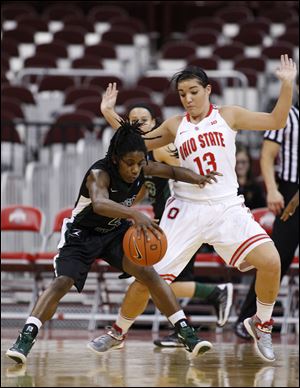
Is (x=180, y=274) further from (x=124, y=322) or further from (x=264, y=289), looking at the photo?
(x=264, y=289)

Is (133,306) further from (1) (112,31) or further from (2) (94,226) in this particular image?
(1) (112,31)

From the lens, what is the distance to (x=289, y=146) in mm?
9062

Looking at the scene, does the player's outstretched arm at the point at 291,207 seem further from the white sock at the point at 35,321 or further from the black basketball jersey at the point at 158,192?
the white sock at the point at 35,321

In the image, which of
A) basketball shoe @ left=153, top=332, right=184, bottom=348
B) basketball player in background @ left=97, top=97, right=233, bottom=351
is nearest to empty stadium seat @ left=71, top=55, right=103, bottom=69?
basketball player in background @ left=97, top=97, right=233, bottom=351

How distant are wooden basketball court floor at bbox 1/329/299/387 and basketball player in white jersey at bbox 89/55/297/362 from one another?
386 mm

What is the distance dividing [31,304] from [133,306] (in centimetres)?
383

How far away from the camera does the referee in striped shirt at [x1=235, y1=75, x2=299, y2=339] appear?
8641 millimetres

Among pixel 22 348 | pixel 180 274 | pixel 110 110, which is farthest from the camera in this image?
pixel 180 274

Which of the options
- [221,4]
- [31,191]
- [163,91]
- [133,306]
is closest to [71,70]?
[163,91]

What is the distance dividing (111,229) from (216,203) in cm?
70

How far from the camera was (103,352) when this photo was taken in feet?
23.7

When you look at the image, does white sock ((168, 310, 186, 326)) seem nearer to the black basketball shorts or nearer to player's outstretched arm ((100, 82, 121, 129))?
the black basketball shorts

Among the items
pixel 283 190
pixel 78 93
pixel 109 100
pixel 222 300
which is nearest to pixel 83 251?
pixel 109 100

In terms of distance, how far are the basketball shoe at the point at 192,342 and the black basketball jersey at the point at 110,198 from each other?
0.81 metres
